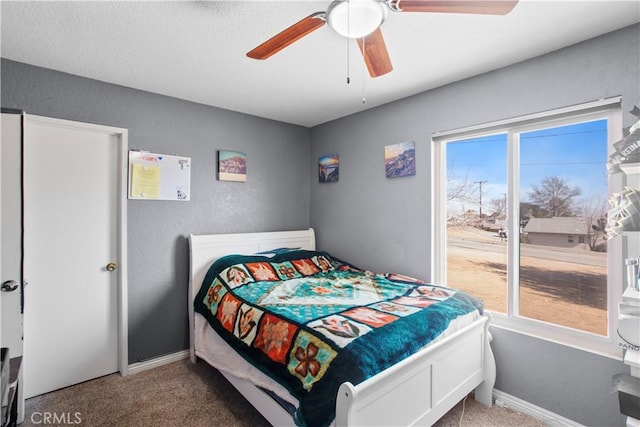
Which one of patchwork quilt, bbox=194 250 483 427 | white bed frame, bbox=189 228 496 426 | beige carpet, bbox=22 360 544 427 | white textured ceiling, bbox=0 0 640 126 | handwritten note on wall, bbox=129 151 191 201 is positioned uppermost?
white textured ceiling, bbox=0 0 640 126

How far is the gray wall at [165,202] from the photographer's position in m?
2.33

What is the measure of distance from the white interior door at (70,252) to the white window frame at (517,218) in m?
2.70

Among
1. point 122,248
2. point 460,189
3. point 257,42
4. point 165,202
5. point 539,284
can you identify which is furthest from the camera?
point 165,202

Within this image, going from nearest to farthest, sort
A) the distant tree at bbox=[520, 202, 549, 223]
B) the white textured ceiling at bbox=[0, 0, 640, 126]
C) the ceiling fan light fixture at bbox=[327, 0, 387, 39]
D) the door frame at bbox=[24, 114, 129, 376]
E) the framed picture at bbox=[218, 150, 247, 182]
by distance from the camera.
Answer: the ceiling fan light fixture at bbox=[327, 0, 387, 39], the white textured ceiling at bbox=[0, 0, 640, 126], the distant tree at bbox=[520, 202, 549, 223], the door frame at bbox=[24, 114, 129, 376], the framed picture at bbox=[218, 150, 247, 182]

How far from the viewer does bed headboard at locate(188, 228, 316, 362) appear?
112 inches

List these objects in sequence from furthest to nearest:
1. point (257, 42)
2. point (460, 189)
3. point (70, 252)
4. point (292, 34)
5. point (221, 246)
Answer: point (221, 246), point (460, 189), point (70, 252), point (257, 42), point (292, 34)

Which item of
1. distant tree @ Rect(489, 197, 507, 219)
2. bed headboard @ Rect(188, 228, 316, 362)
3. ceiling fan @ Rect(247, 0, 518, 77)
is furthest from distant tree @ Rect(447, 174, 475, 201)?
bed headboard @ Rect(188, 228, 316, 362)

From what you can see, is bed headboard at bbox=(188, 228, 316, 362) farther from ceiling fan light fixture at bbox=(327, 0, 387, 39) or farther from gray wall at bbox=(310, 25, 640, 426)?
ceiling fan light fixture at bbox=(327, 0, 387, 39)

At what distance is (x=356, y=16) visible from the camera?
128 centimetres

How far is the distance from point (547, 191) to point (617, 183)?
1.29 ft

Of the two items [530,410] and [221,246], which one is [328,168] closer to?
[221,246]

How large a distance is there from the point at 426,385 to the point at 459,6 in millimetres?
1818

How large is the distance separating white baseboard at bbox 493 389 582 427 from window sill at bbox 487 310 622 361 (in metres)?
0.46

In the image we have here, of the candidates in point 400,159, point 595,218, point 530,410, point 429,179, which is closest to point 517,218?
point 595,218
